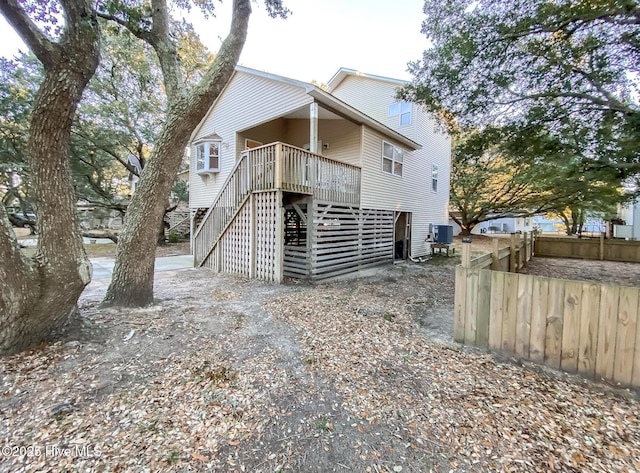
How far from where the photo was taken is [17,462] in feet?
6.23

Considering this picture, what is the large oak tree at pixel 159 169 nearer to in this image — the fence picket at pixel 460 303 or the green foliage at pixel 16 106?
the fence picket at pixel 460 303

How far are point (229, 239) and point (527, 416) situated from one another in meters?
8.01

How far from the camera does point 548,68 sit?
7.04m

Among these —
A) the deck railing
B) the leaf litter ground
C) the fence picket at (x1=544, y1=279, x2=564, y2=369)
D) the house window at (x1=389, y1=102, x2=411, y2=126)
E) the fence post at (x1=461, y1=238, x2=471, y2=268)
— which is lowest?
the leaf litter ground

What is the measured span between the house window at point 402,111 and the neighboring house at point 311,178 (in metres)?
0.05

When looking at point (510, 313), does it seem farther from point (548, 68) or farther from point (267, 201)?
point (548, 68)

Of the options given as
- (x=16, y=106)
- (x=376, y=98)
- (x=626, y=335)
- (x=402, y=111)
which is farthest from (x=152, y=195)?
(x=16, y=106)

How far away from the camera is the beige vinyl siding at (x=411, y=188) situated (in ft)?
34.4

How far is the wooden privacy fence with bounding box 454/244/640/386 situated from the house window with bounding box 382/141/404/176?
8300mm

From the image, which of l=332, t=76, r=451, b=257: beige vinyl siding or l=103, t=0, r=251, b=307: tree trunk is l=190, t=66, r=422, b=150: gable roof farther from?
l=103, t=0, r=251, b=307: tree trunk

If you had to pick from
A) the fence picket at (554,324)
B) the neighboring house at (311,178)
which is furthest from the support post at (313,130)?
the fence picket at (554,324)

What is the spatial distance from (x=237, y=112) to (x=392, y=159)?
21.4 ft

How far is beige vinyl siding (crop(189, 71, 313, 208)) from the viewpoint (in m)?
9.27

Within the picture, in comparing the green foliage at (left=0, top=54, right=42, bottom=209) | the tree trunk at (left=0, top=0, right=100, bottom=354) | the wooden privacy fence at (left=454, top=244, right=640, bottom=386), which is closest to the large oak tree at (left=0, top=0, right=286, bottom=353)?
the tree trunk at (left=0, top=0, right=100, bottom=354)
